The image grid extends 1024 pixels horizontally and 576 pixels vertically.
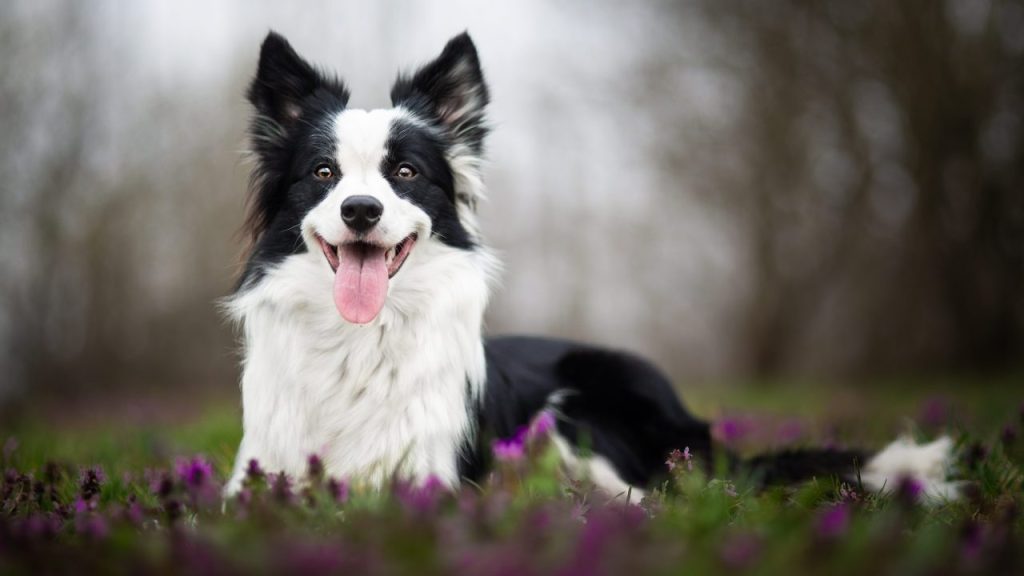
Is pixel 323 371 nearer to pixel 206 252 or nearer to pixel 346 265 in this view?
pixel 346 265

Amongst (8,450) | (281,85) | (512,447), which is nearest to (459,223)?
(281,85)

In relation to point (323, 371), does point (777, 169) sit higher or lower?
higher

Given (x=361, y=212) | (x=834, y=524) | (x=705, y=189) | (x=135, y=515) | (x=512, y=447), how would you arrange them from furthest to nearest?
(x=705, y=189), (x=361, y=212), (x=512, y=447), (x=135, y=515), (x=834, y=524)

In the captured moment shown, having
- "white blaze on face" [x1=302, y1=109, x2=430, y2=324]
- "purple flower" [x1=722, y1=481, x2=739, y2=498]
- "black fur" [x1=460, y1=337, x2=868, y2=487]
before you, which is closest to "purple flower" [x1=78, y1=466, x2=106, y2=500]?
"white blaze on face" [x1=302, y1=109, x2=430, y2=324]

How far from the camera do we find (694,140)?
14.1 m

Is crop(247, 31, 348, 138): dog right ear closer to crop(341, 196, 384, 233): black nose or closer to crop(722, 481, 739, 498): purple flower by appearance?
crop(341, 196, 384, 233): black nose

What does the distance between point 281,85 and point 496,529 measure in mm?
2759

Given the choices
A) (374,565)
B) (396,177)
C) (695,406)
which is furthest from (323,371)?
(695,406)

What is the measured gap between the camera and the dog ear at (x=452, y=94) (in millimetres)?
4191

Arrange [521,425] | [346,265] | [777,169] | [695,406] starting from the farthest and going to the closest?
[777,169]
[695,406]
[521,425]
[346,265]

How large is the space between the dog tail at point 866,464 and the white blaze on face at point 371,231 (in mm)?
1970

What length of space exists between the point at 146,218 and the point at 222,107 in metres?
2.38

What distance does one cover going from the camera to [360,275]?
3580 mm

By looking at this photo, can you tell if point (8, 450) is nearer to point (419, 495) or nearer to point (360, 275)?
point (360, 275)
